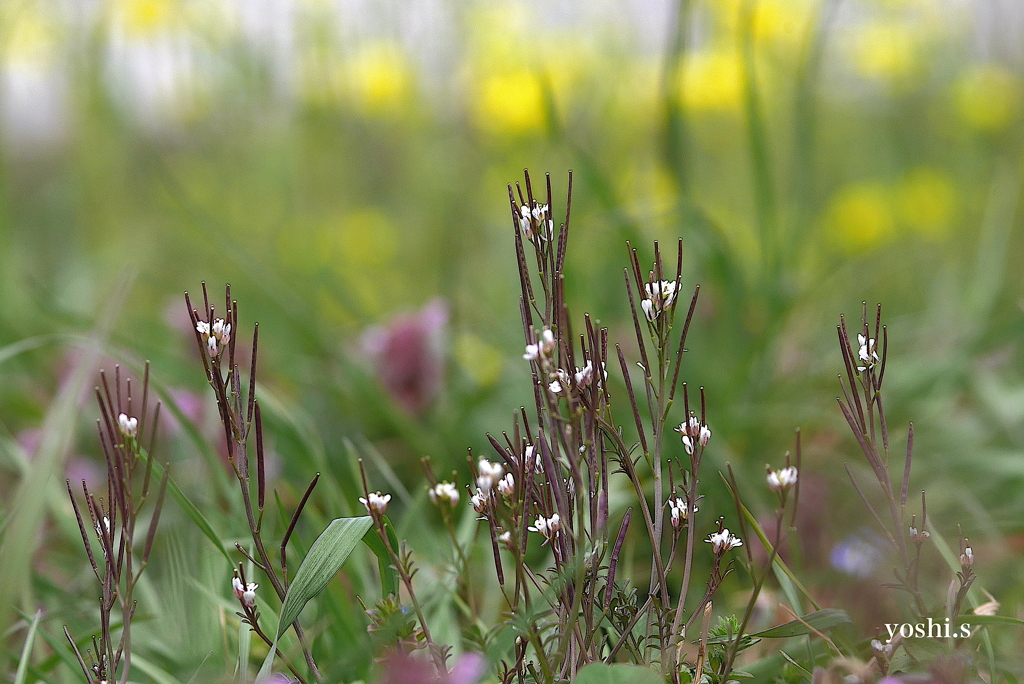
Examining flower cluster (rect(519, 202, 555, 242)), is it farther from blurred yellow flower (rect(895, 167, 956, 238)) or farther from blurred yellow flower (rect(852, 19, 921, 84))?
blurred yellow flower (rect(852, 19, 921, 84))

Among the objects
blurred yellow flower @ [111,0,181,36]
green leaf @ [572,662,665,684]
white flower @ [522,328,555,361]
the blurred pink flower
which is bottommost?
green leaf @ [572,662,665,684]

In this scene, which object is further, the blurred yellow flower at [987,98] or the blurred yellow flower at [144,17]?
the blurred yellow flower at [987,98]

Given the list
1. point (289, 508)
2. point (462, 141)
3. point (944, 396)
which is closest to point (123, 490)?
point (289, 508)

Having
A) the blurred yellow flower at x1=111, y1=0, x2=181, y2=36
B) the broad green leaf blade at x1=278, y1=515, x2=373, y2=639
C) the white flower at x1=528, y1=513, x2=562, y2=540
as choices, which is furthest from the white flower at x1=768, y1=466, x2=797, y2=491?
the blurred yellow flower at x1=111, y1=0, x2=181, y2=36

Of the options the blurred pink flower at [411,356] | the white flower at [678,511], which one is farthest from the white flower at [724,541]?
the blurred pink flower at [411,356]

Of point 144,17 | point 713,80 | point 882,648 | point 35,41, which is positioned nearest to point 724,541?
point 882,648

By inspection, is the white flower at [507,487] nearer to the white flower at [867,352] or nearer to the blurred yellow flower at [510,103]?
the white flower at [867,352]
